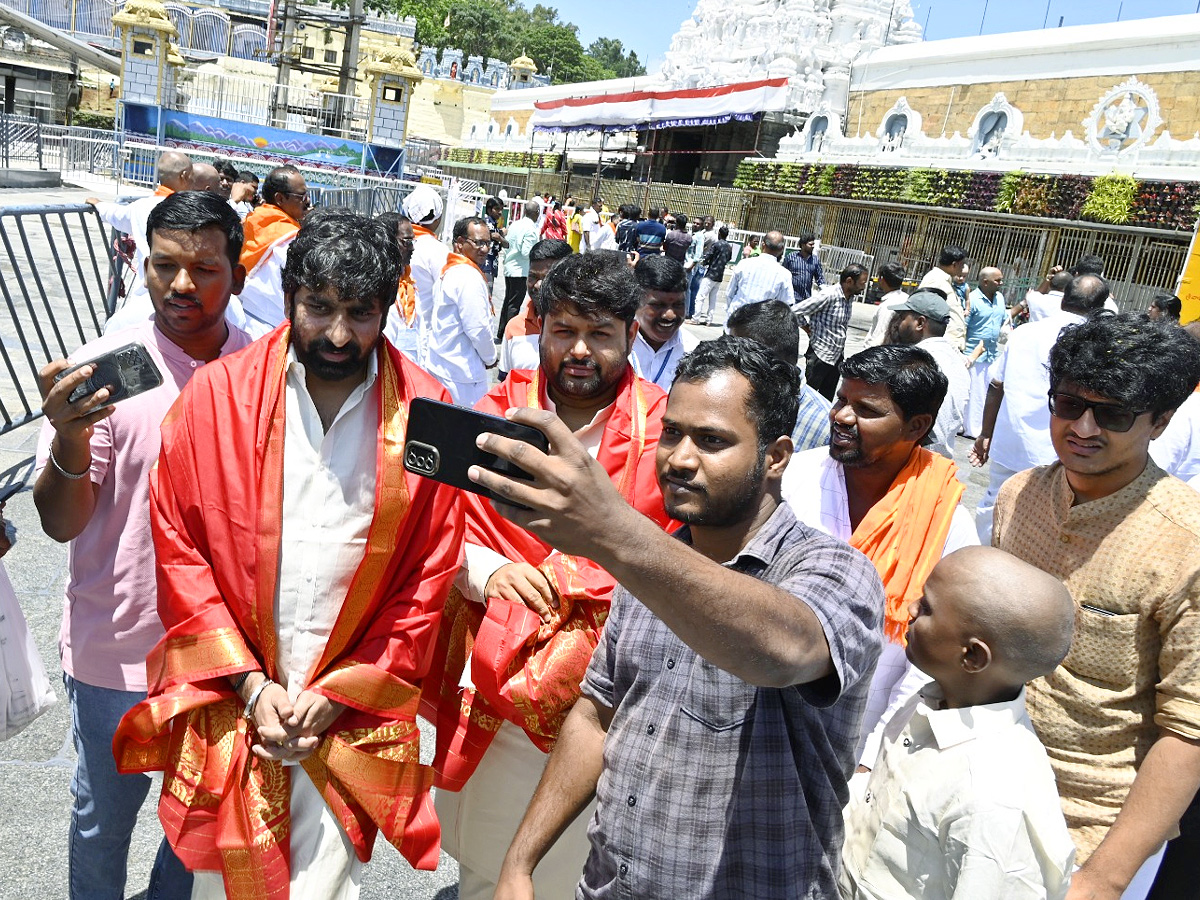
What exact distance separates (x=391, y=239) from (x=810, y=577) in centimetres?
130

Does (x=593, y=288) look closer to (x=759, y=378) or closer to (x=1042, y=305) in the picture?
(x=759, y=378)

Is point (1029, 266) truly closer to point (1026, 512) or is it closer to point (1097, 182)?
point (1097, 182)

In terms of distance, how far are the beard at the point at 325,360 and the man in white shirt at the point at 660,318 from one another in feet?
7.18

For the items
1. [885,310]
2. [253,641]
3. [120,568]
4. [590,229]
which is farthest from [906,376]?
[590,229]

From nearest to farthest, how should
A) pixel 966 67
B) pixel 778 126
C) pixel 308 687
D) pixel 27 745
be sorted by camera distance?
→ pixel 308 687 → pixel 27 745 → pixel 966 67 → pixel 778 126

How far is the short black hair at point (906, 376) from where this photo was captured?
2688 mm

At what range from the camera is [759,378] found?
5.39 ft

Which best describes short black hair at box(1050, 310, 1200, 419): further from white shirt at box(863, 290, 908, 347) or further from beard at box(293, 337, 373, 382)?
white shirt at box(863, 290, 908, 347)

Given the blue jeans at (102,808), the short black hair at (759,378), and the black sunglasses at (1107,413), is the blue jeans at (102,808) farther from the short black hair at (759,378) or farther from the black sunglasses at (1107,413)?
the black sunglasses at (1107,413)

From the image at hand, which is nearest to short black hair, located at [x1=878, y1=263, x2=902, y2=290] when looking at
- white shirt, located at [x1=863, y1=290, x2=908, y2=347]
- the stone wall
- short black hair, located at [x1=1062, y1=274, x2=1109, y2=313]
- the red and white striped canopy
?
white shirt, located at [x1=863, y1=290, x2=908, y2=347]

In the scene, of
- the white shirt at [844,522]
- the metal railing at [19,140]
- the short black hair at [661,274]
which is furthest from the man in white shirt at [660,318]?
the metal railing at [19,140]

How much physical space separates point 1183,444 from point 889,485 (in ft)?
5.56

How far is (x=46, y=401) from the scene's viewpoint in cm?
188

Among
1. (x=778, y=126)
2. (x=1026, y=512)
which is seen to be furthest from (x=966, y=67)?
(x=1026, y=512)
